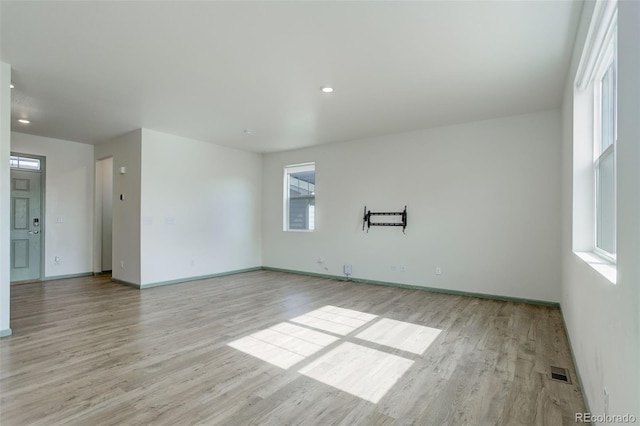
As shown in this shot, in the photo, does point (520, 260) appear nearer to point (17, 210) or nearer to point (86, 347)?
point (86, 347)

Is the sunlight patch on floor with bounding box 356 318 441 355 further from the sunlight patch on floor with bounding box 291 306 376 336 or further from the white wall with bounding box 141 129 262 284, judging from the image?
the white wall with bounding box 141 129 262 284

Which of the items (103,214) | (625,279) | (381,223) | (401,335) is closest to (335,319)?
(401,335)

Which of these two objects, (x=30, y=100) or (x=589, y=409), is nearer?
(x=589, y=409)

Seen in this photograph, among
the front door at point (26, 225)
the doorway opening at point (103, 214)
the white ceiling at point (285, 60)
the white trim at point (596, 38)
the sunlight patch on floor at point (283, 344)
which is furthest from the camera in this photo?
the doorway opening at point (103, 214)

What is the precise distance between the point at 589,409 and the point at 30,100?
629 centimetres

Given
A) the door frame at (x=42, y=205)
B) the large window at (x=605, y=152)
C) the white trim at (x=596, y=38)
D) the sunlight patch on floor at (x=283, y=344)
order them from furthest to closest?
the door frame at (x=42, y=205), the sunlight patch on floor at (x=283, y=344), the large window at (x=605, y=152), the white trim at (x=596, y=38)

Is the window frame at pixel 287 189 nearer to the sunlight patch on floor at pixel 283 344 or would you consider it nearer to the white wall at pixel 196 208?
the white wall at pixel 196 208

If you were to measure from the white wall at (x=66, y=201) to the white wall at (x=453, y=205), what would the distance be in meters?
4.55

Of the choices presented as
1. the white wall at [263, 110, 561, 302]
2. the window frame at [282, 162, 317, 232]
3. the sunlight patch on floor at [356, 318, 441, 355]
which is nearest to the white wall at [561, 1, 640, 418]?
the sunlight patch on floor at [356, 318, 441, 355]

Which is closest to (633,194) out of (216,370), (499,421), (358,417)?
(499,421)

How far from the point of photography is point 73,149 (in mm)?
6441

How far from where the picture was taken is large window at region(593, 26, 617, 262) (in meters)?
1.95

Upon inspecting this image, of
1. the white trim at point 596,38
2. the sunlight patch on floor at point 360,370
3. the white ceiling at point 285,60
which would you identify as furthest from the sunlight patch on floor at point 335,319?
the white trim at point 596,38

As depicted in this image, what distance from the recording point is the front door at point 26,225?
5.81 m
